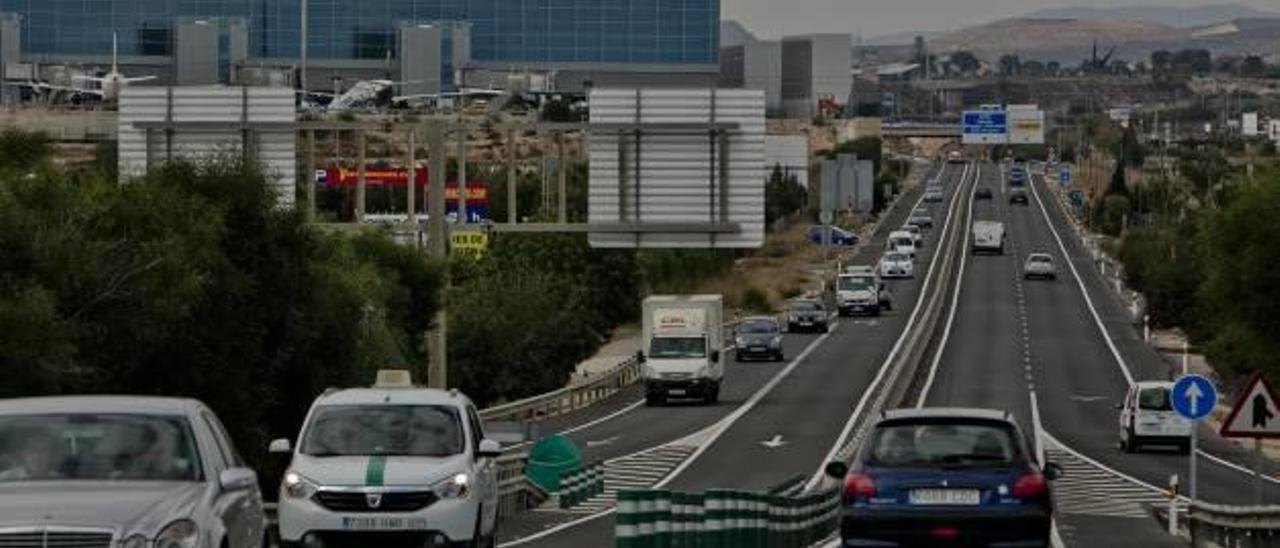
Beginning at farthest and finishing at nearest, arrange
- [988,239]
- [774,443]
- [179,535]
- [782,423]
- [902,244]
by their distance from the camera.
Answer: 1. [988,239]
2. [902,244]
3. [782,423]
4. [774,443]
5. [179,535]

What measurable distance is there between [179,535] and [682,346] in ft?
184

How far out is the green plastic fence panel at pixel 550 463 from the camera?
144ft

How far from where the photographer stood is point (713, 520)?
89.0 feet

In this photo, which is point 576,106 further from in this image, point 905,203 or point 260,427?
point 260,427

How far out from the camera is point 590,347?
305 ft

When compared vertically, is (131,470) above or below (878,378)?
above

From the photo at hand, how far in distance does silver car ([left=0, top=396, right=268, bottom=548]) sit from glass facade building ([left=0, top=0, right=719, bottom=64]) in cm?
13215

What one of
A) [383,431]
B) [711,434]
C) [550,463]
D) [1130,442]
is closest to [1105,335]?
[711,434]

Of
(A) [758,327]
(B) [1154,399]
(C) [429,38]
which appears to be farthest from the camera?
(C) [429,38]

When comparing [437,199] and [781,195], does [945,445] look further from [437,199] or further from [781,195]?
[781,195]

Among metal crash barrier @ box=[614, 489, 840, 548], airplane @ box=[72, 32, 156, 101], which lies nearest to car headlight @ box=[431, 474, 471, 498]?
metal crash barrier @ box=[614, 489, 840, 548]

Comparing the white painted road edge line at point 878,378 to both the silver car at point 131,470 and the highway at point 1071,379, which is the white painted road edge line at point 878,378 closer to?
the highway at point 1071,379

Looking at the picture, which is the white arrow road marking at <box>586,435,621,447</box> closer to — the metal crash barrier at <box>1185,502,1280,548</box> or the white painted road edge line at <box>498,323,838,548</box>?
the white painted road edge line at <box>498,323,838,548</box>

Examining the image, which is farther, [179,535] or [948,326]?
[948,326]
